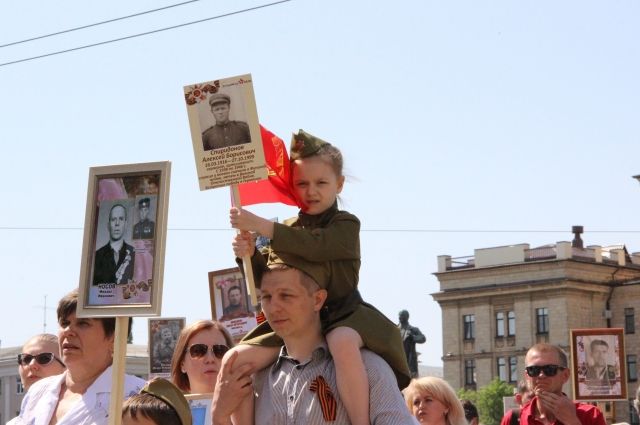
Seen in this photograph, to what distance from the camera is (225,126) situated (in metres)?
6.85

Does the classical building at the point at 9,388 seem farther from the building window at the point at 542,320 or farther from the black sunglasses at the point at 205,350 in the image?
the black sunglasses at the point at 205,350

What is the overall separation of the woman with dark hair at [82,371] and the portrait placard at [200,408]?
0.26 m

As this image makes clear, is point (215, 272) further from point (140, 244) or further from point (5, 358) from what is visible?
point (5, 358)

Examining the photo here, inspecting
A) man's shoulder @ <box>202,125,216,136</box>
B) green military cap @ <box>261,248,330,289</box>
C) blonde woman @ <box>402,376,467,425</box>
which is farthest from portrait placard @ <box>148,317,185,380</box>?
green military cap @ <box>261,248,330,289</box>

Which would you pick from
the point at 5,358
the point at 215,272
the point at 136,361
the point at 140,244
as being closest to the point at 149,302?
the point at 140,244

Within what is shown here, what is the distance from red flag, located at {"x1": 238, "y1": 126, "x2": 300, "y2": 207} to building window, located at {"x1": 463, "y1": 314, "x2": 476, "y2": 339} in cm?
9942

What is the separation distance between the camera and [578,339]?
13.0m

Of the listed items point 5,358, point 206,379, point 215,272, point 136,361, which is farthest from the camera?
point 5,358

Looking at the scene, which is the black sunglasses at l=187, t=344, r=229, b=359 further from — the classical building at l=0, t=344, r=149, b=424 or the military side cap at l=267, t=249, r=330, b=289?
the classical building at l=0, t=344, r=149, b=424

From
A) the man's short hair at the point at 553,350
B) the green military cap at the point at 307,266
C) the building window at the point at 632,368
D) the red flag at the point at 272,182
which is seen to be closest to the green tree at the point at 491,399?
the building window at the point at 632,368

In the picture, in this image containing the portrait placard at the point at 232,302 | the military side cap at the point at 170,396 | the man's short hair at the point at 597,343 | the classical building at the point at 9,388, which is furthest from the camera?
the classical building at the point at 9,388

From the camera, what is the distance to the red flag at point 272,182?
692cm

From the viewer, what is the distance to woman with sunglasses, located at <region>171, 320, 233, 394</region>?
8.41 metres

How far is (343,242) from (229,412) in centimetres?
84
